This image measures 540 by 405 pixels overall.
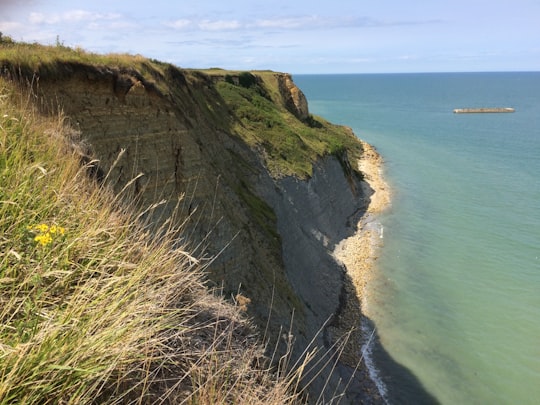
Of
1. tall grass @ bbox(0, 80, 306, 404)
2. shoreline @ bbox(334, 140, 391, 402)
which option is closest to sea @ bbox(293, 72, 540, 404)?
shoreline @ bbox(334, 140, 391, 402)

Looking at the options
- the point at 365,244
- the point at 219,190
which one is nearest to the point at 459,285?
the point at 365,244

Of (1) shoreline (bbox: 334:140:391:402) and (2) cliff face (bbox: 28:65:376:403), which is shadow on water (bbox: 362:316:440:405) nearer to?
(1) shoreline (bbox: 334:140:391:402)

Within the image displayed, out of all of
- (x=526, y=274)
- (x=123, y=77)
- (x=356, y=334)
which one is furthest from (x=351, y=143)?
(x=123, y=77)

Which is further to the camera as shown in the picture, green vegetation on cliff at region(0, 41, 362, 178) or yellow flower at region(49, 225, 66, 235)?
green vegetation on cliff at region(0, 41, 362, 178)

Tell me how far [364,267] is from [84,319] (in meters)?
28.9

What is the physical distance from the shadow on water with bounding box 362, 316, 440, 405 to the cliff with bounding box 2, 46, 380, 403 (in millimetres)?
1125

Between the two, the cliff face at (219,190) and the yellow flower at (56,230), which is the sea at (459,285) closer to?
the cliff face at (219,190)

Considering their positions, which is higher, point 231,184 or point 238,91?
point 238,91

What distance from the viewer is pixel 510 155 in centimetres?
6869

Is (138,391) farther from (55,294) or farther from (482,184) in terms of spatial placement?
(482,184)

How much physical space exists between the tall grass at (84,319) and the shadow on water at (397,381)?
16.8m

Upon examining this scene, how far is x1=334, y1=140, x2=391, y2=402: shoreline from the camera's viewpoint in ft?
68.1

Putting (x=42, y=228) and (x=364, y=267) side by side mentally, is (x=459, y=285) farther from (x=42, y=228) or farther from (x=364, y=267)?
(x=42, y=228)

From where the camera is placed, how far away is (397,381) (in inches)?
786
